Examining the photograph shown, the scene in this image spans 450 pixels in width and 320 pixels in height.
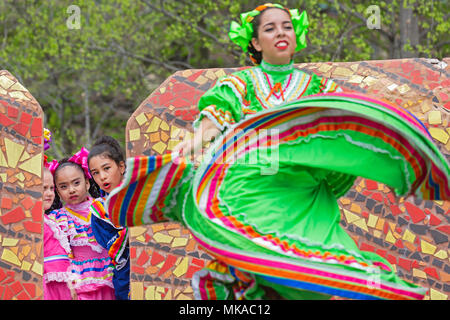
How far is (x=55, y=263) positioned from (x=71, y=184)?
1.77ft

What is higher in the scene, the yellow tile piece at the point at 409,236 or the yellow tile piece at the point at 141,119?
the yellow tile piece at the point at 141,119

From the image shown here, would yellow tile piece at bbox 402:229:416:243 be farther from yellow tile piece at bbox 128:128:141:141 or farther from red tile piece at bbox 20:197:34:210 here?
red tile piece at bbox 20:197:34:210

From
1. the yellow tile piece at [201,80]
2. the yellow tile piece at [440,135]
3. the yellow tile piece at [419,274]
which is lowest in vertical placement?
the yellow tile piece at [419,274]

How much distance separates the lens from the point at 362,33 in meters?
12.5

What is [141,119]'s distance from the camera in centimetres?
663

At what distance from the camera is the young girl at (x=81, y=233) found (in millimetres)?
6223

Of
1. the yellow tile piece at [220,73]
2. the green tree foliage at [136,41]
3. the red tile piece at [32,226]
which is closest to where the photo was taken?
the red tile piece at [32,226]

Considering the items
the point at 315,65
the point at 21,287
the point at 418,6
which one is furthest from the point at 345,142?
the point at 418,6

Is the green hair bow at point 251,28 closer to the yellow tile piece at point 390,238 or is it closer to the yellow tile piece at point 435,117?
the yellow tile piece at point 435,117

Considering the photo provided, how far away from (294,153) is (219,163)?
1.17 ft

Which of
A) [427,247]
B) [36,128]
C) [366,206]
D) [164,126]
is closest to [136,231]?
[164,126]

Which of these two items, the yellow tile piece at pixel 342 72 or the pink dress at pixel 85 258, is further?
the yellow tile piece at pixel 342 72

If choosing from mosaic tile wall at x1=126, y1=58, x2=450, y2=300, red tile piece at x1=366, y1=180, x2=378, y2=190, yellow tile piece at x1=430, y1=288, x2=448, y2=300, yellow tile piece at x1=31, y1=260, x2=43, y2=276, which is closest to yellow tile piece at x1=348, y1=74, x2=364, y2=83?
mosaic tile wall at x1=126, y1=58, x2=450, y2=300

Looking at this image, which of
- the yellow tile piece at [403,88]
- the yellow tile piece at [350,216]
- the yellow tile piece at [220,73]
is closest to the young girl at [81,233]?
the yellow tile piece at [220,73]
